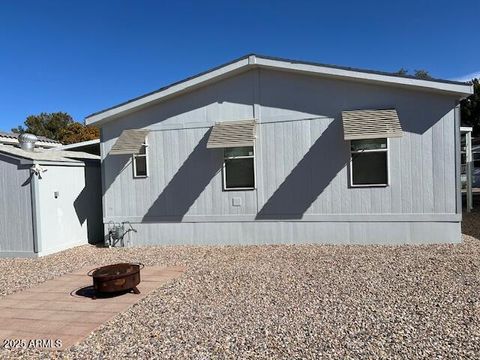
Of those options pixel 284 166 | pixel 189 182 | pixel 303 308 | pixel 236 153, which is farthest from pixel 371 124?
pixel 303 308

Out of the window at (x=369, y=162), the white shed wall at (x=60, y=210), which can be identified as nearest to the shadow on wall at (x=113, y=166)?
the white shed wall at (x=60, y=210)

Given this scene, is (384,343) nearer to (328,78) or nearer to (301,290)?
(301,290)

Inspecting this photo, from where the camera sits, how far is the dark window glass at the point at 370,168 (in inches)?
364

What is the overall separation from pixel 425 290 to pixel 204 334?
3.54 m

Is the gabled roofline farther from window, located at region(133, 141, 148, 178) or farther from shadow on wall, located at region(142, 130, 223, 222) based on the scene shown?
shadow on wall, located at region(142, 130, 223, 222)

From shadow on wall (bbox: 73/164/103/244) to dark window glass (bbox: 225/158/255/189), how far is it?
464 cm

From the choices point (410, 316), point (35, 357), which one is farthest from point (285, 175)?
point (35, 357)

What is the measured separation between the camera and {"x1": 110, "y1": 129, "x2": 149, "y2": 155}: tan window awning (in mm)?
10207

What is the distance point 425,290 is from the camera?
18.9 ft

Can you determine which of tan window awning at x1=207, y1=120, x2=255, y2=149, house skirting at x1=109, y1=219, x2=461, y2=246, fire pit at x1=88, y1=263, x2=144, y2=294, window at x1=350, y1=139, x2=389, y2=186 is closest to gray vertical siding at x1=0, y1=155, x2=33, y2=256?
house skirting at x1=109, y1=219, x2=461, y2=246

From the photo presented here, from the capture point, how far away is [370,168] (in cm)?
930

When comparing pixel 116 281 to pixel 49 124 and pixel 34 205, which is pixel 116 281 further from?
pixel 49 124

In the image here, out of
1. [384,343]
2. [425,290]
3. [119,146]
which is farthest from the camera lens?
[119,146]

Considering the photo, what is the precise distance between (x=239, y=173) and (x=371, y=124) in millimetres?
3586
